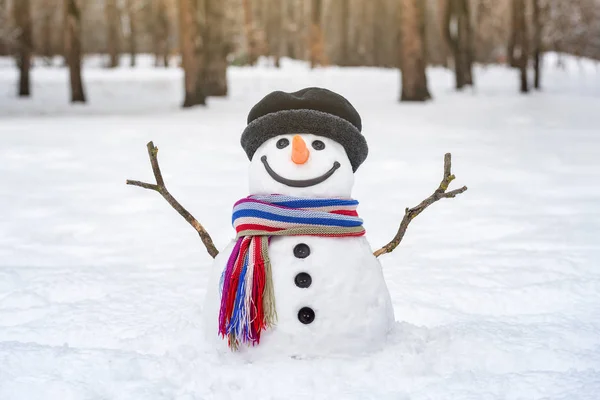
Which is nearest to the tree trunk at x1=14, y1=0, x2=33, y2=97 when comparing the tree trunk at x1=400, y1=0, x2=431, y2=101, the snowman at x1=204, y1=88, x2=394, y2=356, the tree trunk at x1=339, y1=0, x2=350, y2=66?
the tree trunk at x1=400, y1=0, x2=431, y2=101

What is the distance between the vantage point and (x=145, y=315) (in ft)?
10.8

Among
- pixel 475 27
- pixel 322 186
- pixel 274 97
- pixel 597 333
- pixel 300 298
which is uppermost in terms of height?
pixel 475 27

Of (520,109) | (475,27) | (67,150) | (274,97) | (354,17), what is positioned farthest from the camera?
(354,17)

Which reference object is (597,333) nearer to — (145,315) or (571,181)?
(145,315)

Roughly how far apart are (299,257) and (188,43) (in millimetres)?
12001

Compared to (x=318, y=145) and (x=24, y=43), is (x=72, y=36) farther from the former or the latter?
(x=318, y=145)

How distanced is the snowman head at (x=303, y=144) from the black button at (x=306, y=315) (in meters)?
0.41

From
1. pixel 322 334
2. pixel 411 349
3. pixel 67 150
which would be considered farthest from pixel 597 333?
pixel 67 150

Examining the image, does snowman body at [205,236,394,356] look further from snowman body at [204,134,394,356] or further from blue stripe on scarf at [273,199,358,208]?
blue stripe on scarf at [273,199,358,208]

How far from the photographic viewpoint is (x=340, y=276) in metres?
2.60

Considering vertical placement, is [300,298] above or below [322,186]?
below

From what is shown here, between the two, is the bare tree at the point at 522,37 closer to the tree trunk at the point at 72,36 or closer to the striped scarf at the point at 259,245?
the tree trunk at the point at 72,36

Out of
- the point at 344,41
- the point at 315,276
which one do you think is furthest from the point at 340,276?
the point at 344,41

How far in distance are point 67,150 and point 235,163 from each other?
233 centimetres
